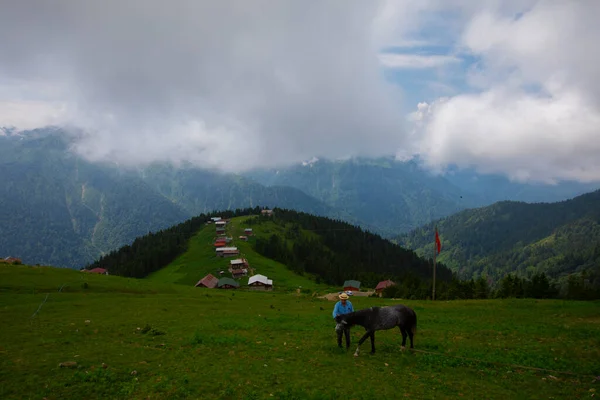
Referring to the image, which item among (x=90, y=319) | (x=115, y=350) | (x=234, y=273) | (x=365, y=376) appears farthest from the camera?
(x=234, y=273)

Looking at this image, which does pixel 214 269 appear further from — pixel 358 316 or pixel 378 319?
pixel 378 319

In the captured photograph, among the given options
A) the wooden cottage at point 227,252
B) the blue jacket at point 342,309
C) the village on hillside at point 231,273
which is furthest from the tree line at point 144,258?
the blue jacket at point 342,309

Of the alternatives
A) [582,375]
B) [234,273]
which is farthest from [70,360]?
[234,273]

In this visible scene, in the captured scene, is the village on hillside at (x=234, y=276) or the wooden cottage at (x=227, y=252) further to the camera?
the wooden cottage at (x=227, y=252)

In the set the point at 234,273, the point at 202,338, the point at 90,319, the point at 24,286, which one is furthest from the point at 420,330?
the point at 234,273

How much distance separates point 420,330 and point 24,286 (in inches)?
2009

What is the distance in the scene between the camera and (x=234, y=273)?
457 feet

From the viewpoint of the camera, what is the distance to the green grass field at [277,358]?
14609mm

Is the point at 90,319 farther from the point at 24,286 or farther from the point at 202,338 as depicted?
the point at 24,286

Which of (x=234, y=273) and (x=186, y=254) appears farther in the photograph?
(x=186, y=254)

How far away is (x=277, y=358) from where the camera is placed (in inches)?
756

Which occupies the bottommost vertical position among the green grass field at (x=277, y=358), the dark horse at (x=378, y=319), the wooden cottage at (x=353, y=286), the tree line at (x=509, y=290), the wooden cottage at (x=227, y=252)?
the wooden cottage at (x=353, y=286)

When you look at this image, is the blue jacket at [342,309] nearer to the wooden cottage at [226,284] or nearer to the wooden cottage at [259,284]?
the wooden cottage at [226,284]

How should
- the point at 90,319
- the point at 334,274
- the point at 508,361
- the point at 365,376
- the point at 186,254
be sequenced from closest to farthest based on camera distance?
1. the point at 365,376
2. the point at 508,361
3. the point at 90,319
4. the point at 334,274
5. the point at 186,254
